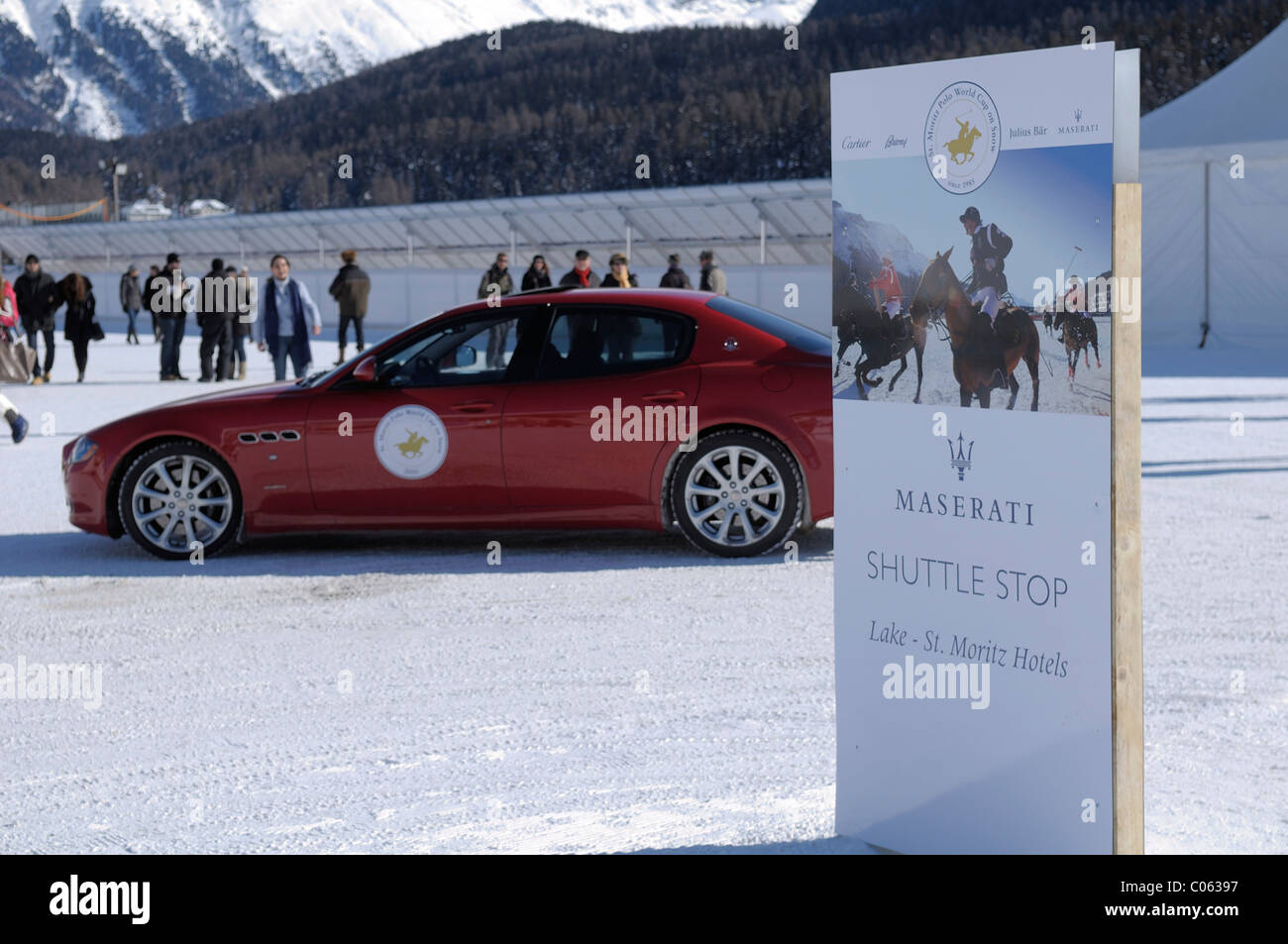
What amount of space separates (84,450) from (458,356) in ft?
6.89

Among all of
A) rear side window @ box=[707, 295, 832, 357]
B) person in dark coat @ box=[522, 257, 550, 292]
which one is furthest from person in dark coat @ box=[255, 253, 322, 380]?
rear side window @ box=[707, 295, 832, 357]

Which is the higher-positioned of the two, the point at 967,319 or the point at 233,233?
the point at 233,233

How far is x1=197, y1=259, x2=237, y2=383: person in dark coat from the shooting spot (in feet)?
68.2

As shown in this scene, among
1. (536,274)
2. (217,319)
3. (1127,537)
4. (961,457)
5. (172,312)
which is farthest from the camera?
(172,312)

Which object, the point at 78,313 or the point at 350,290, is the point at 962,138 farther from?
the point at 78,313

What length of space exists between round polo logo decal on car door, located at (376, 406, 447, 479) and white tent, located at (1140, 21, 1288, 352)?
19.6 m

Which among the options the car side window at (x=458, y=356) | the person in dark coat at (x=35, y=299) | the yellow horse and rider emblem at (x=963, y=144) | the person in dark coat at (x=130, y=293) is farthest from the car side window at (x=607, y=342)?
the person in dark coat at (x=130, y=293)

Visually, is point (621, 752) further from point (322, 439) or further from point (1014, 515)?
point (322, 439)

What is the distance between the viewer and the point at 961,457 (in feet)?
12.5

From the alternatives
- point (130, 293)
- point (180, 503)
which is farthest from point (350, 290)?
point (130, 293)

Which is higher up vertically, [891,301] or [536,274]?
[536,274]
